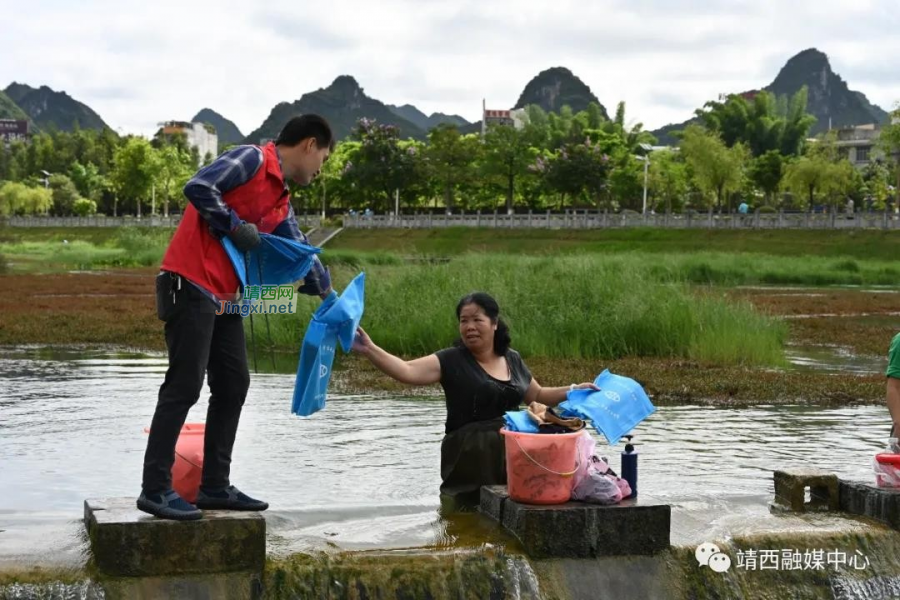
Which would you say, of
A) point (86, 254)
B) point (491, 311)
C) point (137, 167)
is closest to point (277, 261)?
point (491, 311)

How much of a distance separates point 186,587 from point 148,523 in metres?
0.31

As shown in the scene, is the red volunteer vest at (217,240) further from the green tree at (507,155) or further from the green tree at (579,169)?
the green tree at (507,155)

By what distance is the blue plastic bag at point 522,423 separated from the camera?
5836 millimetres

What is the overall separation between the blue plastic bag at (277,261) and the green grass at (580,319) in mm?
10998

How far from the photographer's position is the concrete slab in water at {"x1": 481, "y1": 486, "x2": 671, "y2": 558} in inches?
225

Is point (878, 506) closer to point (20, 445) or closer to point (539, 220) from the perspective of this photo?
point (20, 445)

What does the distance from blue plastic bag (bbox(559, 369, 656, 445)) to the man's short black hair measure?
175cm

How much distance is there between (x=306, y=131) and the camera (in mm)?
5617

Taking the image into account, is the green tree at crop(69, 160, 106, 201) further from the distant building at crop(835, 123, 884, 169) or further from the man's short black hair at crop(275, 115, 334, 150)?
the man's short black hair at crop(275, 115, 334, 150)

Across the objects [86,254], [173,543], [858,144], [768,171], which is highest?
[858,144]

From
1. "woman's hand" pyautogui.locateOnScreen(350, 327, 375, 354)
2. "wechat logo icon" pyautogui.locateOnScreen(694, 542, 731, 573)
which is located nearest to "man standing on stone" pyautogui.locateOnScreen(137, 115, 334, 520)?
"woman's hand" pyautogui.locateOnScreen(350, 327, 375, 354)

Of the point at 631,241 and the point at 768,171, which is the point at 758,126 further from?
the point at 631,241

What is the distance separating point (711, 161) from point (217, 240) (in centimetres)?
7342

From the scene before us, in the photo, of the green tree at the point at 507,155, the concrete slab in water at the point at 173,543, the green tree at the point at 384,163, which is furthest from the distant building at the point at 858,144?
the concrete slab in water at the point at 173,543
